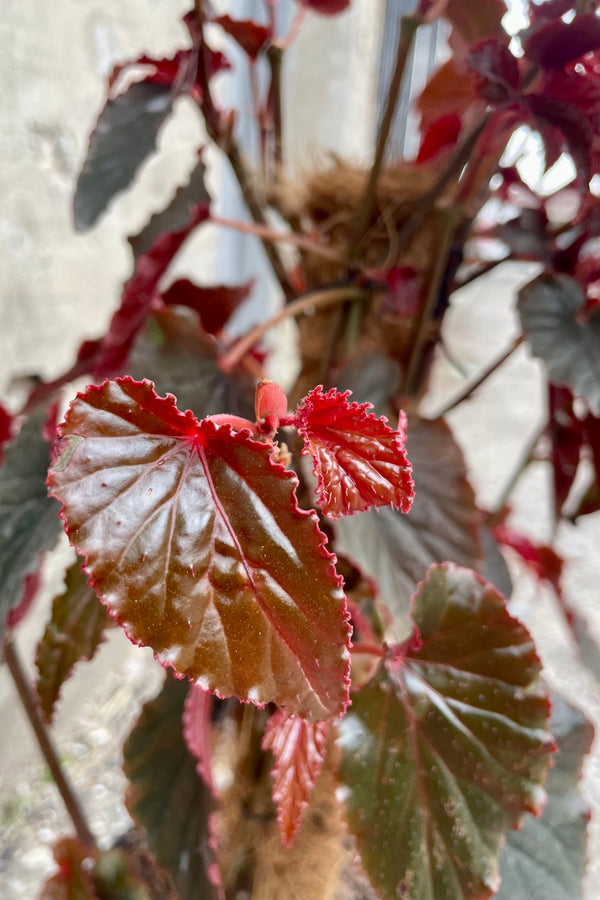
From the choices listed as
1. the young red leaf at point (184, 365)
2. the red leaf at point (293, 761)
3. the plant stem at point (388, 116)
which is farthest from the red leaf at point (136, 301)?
the red leaf at point (293, 761)

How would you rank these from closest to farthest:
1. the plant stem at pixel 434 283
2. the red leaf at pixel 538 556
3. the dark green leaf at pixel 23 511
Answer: the dark green leaf at pixel 23 511
the plant stem at pixel 434 283
the red leaf at pixel 538 556

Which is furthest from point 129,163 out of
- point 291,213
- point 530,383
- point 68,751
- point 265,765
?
point 530,383

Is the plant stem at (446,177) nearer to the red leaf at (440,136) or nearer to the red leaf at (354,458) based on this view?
the red leaf at (440,136)

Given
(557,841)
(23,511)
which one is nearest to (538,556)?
(557,841)

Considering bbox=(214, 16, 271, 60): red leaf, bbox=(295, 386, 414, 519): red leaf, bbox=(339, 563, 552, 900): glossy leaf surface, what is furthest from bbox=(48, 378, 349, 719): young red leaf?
bbox=(214, 16, 271, 60): red leaf

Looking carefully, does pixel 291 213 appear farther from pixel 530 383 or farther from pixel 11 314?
pixel 530 383

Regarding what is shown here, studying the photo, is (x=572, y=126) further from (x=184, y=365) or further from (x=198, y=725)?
(x=198, y=725)

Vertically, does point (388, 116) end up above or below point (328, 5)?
below
